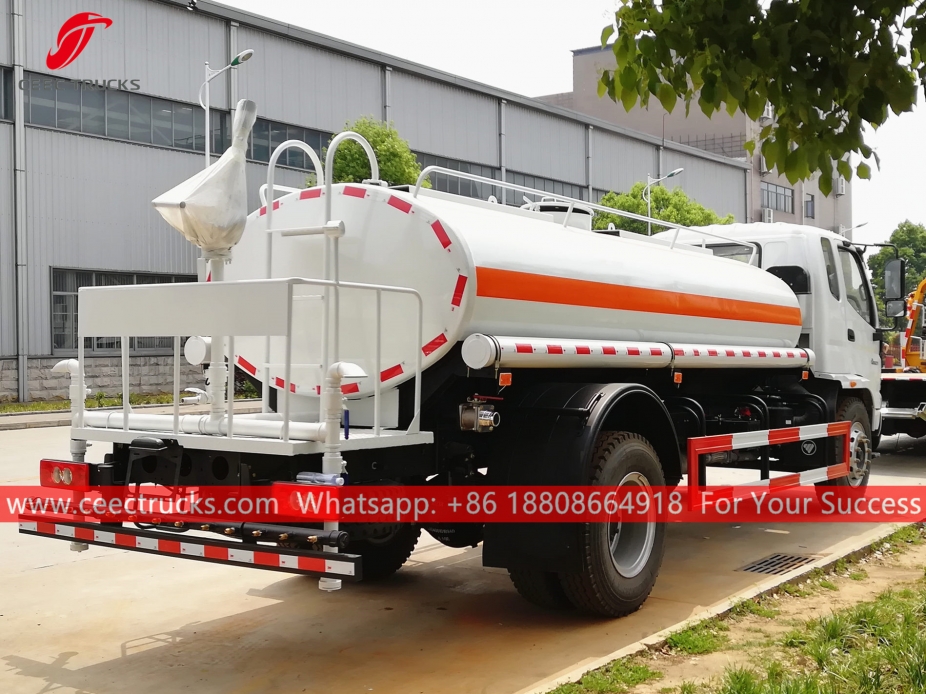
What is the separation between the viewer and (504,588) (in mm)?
6812

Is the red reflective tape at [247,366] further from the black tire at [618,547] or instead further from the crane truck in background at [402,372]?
the black tire at [618,547]

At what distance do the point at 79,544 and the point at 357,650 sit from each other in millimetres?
1615

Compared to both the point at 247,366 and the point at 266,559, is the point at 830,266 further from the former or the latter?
the point at 266,559

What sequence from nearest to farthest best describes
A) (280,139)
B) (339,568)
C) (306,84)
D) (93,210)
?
(339,568), (93,210), (280,139), (306,84)

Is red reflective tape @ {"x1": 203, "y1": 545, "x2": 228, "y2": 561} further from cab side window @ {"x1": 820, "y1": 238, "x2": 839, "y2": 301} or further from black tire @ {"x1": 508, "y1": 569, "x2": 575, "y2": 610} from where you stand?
cab side window @ {"x1": 820, "y1": 238, "x2": 839, "y2": 301}

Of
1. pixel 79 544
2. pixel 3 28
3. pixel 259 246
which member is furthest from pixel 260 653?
pixel 3 28

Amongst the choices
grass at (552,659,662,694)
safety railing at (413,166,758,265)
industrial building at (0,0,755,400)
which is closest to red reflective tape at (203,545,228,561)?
grass at (552,659,662,694)

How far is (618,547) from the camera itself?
616cm

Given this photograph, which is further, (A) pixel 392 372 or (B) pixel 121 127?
(B) pixel 121 127

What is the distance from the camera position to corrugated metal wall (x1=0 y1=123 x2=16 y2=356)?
22.8 m

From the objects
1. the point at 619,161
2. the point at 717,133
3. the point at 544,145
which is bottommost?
the point at 544,145

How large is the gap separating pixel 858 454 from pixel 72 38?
2099cm

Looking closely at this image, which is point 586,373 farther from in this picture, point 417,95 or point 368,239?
point 417,95

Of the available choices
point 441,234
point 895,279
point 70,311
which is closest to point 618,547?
point 441,234
